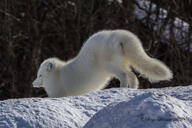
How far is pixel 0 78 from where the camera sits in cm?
1231

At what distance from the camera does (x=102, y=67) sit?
6.41 meters

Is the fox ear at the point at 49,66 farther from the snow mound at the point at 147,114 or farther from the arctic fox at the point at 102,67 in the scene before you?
the snow mound at the point at 147,114

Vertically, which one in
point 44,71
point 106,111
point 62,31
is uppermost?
point 62,31

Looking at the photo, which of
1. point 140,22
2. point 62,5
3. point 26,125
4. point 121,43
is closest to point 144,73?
point 121,43

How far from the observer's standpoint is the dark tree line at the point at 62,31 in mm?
11031

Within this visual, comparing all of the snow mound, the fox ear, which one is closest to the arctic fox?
the fox ear

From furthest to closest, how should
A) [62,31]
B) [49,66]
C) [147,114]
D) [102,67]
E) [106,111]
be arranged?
[62,31]
[49,66]
[102,67]
[106,111]
[147,114]

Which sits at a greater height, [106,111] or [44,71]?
[106,111]

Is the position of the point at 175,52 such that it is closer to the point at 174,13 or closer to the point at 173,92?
the point at 174,13

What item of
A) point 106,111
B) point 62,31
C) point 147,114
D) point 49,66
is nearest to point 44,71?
point 49,66

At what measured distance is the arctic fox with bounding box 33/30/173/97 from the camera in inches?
230

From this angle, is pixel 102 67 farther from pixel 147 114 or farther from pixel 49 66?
pixel 147 114

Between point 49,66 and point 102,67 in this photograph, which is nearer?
point 102,67

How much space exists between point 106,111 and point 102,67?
11.6 ft
